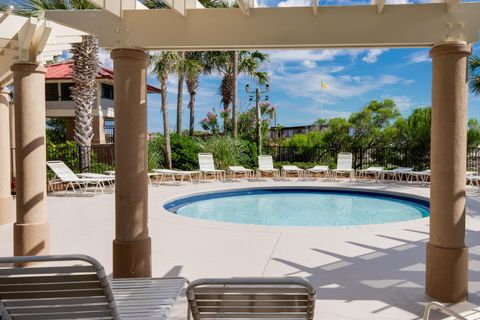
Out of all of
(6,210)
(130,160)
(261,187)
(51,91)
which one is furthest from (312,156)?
(51,91)

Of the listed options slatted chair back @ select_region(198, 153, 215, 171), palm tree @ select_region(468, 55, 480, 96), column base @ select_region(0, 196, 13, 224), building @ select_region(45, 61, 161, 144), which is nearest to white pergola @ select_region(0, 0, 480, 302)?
column base @ select_region(0, 196, 13, 224)

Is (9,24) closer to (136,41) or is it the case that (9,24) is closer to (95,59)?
(136,41)

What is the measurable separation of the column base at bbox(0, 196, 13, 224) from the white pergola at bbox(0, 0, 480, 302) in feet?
16.1

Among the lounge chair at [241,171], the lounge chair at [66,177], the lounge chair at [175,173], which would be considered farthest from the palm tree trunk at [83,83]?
the lounge chair at [241,171]

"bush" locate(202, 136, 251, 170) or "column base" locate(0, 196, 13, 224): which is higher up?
"bush" locate(202, 136, 251, 170)

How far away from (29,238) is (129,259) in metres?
1.69

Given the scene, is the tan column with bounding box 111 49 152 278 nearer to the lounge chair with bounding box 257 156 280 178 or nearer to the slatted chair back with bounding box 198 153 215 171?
the slatted chair back with bounding box 198 153 215 171

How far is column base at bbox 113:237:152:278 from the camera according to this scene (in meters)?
4.24

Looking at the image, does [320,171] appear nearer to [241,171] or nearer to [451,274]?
[241,171]

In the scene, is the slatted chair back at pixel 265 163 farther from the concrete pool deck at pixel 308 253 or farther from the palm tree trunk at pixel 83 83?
the concrete pool deck at pixel 308 253

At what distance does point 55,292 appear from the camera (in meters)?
2.19

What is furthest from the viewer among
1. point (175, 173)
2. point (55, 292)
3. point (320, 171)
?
point (320, 171)

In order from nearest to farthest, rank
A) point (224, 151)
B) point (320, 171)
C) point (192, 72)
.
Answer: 1. point (224, 151)
2. point (320, 171)
3. point (192, 72)

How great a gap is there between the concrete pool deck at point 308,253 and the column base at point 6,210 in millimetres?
234
